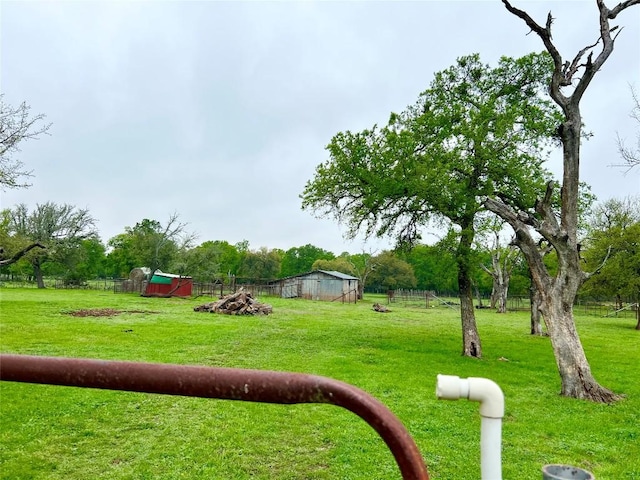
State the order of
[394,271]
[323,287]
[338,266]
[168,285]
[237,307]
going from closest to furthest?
1. [237,307]
2. [168,285]
3. [323,287]
4. [394,271]
5. [338,266]

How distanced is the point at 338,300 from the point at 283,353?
31790mm

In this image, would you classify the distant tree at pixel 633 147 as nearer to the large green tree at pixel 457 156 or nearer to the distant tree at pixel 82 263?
the large green tree at pixel 457 156

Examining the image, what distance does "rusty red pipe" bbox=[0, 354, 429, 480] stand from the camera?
848mm

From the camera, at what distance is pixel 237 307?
2409 cm

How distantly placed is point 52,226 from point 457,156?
49.7m

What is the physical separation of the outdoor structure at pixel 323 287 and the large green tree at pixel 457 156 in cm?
2910

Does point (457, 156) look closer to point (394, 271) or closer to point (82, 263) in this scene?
point (394, 271)

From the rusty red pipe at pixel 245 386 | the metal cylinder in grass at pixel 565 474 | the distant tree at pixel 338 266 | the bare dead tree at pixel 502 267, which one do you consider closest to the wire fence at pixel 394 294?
the bare dead tree at pixel 502 267

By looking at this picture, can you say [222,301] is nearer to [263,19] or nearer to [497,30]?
[263,19]

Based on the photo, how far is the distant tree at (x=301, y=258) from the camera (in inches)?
3533

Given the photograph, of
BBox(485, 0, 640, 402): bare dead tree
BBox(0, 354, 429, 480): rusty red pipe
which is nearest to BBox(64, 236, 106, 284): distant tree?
BBox(485, 0, 640, 402): bare dead tree

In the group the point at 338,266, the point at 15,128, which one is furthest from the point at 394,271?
the point at 15,128

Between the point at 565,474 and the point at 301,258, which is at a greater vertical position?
the point at 301,258

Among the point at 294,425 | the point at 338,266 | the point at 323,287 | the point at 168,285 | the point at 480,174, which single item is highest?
the point at 480,174
